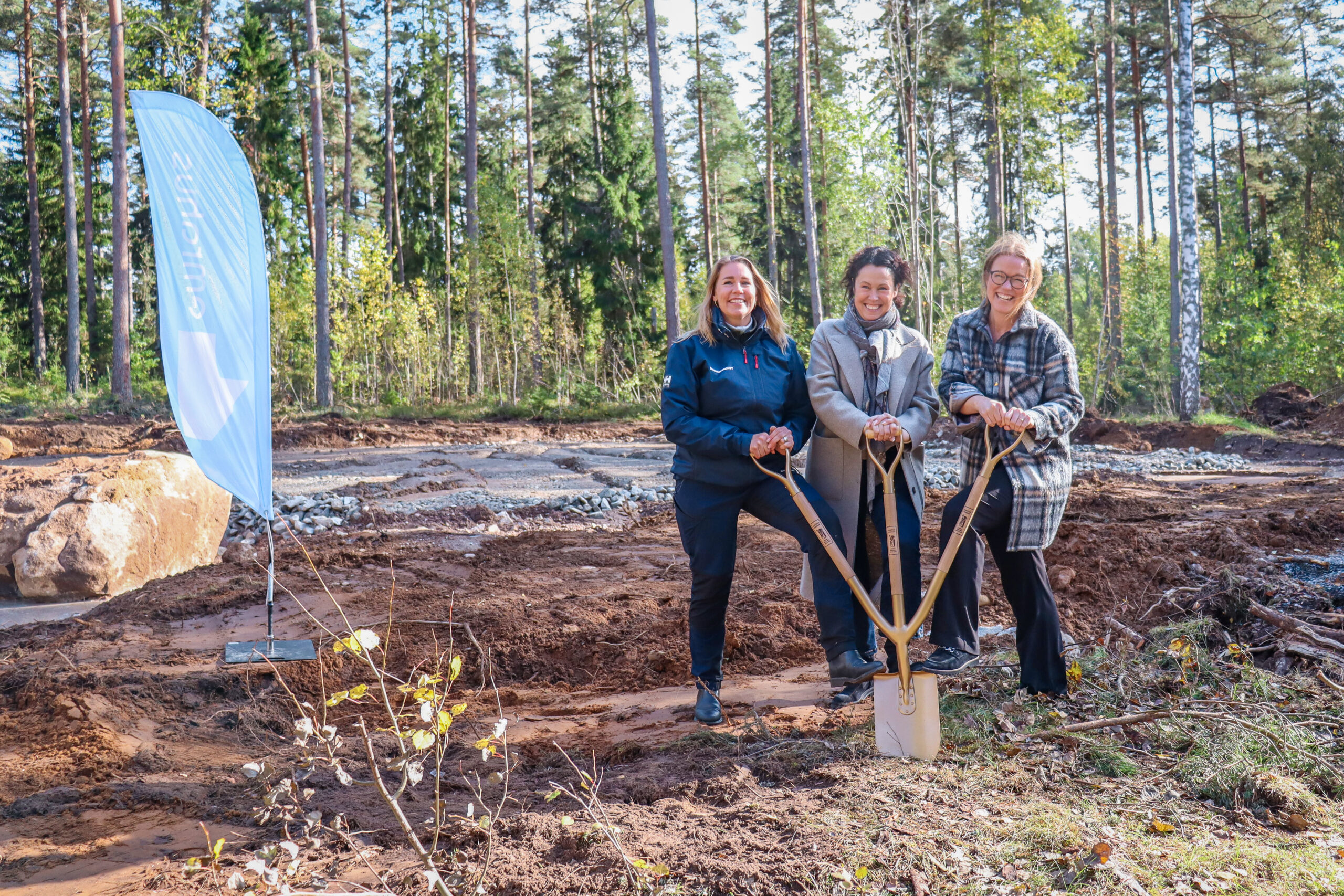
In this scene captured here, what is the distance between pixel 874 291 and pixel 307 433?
13629 millimetres

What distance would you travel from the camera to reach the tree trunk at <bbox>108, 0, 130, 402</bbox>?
57.7ft

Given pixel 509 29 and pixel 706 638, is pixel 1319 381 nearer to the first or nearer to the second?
pixel 706 638

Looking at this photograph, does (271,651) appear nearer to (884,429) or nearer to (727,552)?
(727,552)

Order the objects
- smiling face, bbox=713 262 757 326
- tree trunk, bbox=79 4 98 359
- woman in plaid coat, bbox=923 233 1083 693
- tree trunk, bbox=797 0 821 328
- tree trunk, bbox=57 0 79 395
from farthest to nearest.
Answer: tree trunk, bbox=79 4 98 359, tree trunk, bbox=57 0 79 395, tree trunk, bbox=797 0 821 328, smiling face, bbox=713 262 757 326, woman in plaid coat, bbox=923 233 1083 693

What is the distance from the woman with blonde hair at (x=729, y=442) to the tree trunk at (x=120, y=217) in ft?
59.3

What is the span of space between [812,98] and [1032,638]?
26017 millimetres

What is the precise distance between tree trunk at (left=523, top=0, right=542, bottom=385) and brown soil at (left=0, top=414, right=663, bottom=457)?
6941mm

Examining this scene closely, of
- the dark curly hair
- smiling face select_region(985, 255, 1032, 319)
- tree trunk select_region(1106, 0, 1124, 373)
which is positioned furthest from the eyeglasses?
tree trunk select_region(1106, 0, 1124, 373)

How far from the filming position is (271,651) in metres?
4.56

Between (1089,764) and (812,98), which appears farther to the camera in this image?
(812,98)

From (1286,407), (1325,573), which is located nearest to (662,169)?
(1286,407)

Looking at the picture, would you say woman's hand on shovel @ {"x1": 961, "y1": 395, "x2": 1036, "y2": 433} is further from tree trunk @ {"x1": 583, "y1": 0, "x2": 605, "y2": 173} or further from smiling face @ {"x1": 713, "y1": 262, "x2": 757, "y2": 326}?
tree trunk @ {"x1": 583, "y1": 0, "x2": 605, "y2": 173}

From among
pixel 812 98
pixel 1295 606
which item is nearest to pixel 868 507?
pixel 1295 606

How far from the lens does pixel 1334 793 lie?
9.55 ft
